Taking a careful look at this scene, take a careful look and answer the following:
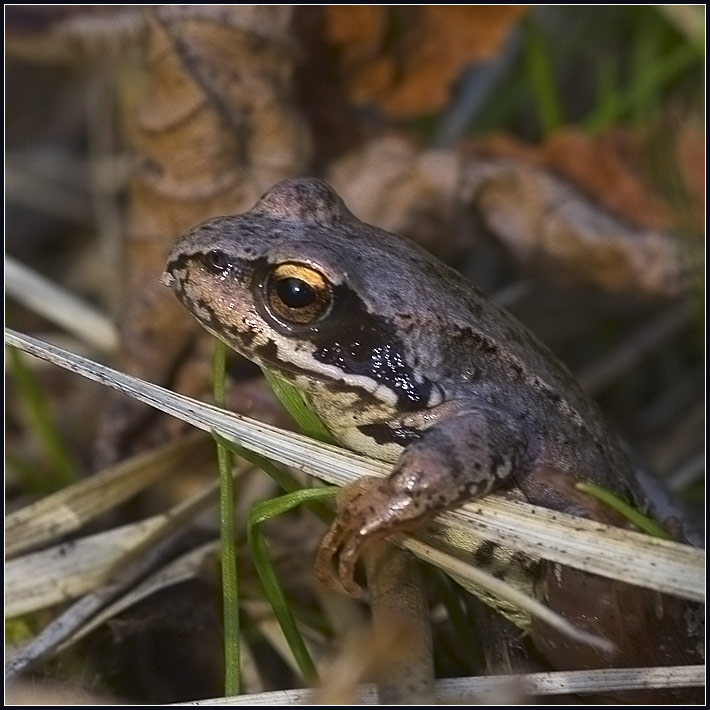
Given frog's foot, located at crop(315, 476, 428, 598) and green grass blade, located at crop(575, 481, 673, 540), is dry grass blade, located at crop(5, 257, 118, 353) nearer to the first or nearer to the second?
frog's foot, located at crop(315, 476, 428, 598)

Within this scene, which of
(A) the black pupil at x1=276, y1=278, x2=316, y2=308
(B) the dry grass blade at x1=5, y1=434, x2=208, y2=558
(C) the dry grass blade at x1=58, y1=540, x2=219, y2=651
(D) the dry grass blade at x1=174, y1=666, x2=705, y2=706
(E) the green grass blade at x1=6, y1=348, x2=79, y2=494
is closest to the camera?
(D) the dry grass blade at x1=174, y1=666, x2=705, y2=706

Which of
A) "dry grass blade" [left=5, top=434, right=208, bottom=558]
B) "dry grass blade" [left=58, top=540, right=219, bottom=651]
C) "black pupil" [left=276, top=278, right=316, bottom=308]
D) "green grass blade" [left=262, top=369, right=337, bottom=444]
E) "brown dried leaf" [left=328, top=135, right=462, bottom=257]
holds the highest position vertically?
"brown dried leaf" [left=328, top=135, right=462, bottom=257]

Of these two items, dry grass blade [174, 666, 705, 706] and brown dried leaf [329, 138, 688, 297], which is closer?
dry grass blade [174, 666, 705, 706]

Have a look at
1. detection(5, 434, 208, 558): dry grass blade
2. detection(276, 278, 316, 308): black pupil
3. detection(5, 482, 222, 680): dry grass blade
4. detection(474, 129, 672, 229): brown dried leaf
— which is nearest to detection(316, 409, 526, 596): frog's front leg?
detection(276, 278, 316, 308): black pupil

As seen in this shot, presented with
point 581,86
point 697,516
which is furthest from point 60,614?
point 581,86

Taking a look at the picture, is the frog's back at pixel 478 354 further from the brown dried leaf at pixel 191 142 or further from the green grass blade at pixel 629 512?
the brown dried leaf at pixel 191 142

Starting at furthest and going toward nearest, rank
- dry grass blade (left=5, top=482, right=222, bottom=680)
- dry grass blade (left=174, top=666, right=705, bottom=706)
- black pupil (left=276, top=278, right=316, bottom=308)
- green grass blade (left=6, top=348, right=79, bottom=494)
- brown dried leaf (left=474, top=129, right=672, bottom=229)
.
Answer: brown dried leaf (left=474, top=129, right=672, bottom=229)
green grass blade (left=6, top=348, right=79, bottom=494)
dry grass blade (left=5, top=482, right=222, bottom=680)
black pupil (left=276, top=278, right=316, bottom=308)
dry grass blade (left=174, top=666, right=705, bottom=706)

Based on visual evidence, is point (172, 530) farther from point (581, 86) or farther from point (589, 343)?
point (581, 86)

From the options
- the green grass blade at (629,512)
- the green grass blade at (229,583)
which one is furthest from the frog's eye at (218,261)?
the green grass blade at (629,512)
